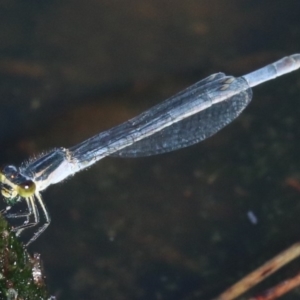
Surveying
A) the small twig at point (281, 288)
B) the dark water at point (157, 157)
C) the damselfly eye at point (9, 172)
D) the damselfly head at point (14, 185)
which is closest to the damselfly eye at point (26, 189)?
the damselfly head at point (14, 185)

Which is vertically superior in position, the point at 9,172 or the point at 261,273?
the point at 9,172

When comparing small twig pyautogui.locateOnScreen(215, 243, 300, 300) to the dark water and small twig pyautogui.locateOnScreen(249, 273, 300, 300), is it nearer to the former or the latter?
small twig pyautogui.locateOnScreen(249, 273, 300, 300)

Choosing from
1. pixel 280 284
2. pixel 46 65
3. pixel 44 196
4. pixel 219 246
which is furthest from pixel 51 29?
pixel 280 284

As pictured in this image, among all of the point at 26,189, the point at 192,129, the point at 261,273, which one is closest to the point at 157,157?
the point at 192,129

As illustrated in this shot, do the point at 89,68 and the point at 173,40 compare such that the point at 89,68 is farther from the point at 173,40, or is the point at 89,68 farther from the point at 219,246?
the point at 219,246

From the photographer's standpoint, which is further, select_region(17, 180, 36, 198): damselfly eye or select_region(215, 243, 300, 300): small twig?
select_region(215, 243, 300, 300): small twig

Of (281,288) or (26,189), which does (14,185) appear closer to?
(26,189)

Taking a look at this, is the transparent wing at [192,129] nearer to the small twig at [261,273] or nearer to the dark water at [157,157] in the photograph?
the dark water at [157,157]

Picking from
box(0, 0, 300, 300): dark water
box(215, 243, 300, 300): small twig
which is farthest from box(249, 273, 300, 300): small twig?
box(0, 0, 300, 300): dark water
